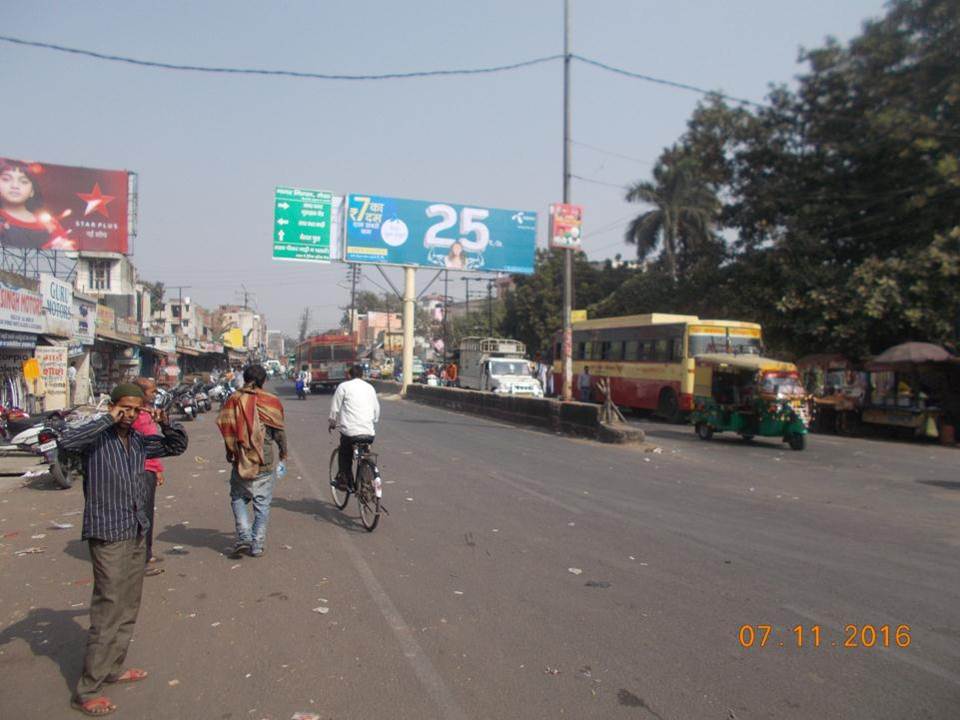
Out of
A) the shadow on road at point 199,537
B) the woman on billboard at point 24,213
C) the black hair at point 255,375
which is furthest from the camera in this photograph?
the woman on billboard at point 24,213

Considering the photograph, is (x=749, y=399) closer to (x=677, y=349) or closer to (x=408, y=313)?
(x=677, y=349)

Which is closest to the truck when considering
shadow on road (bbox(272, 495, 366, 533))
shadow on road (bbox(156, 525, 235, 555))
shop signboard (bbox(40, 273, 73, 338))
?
shop signboard (bbox(40, 273, 73, 338))

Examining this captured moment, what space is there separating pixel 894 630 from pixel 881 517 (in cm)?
473

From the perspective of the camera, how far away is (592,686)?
4.11 metres

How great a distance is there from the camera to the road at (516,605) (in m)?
4.02

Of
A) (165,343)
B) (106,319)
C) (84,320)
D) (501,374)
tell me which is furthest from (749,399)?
(165,343)

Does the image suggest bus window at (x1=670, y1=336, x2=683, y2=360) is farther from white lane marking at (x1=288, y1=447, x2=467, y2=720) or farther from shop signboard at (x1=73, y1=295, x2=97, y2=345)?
shop signboard at (x1=73, y1=295, x2=97, y2=345)

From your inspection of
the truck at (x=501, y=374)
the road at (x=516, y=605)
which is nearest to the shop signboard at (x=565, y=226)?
the road at (x=516, y=605)

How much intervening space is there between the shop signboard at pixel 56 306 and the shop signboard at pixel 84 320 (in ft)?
1.77

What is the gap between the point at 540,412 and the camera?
21.6m

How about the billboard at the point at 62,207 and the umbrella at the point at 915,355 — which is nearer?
the umbrella at the point at 915,355

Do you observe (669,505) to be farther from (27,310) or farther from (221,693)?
(27,310)
